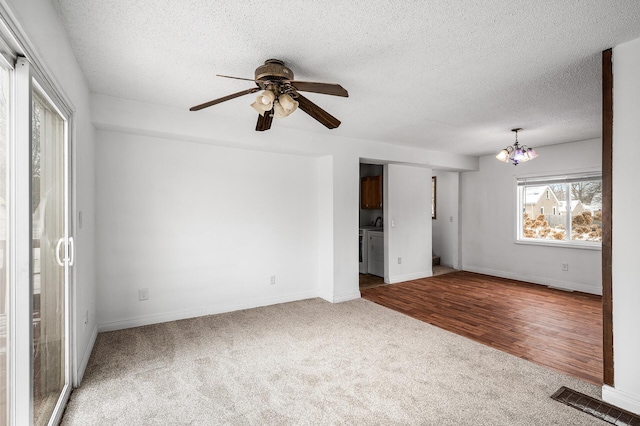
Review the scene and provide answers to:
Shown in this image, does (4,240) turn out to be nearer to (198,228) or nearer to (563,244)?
(198,228)

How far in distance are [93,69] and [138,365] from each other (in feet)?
7.86

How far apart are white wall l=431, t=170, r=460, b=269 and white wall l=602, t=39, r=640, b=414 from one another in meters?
4.87

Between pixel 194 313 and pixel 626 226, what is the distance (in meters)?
4.03

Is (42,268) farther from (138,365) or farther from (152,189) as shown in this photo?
(152,189)

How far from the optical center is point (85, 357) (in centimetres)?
265

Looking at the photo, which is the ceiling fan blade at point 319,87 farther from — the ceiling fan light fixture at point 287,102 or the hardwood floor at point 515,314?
the hardwood floor at point 515,314

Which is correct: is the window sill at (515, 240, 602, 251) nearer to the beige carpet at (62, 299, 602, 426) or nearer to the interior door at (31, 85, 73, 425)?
the beige carpet at (62, 299, 602, 426)

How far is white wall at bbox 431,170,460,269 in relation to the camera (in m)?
7.05

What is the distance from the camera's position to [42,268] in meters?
1.80

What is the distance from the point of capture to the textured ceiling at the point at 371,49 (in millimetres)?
1793

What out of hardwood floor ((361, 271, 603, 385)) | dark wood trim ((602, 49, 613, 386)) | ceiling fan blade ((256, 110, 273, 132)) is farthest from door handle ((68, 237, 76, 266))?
dark wood trim ((602, 49, 613, 386))

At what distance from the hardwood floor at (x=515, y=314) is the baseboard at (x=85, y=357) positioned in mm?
3296

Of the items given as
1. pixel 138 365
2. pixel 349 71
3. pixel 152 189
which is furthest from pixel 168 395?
pixel 349 71

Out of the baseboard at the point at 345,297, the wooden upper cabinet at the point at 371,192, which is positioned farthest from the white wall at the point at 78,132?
the wooden upper cabinet at the point at 371,192
